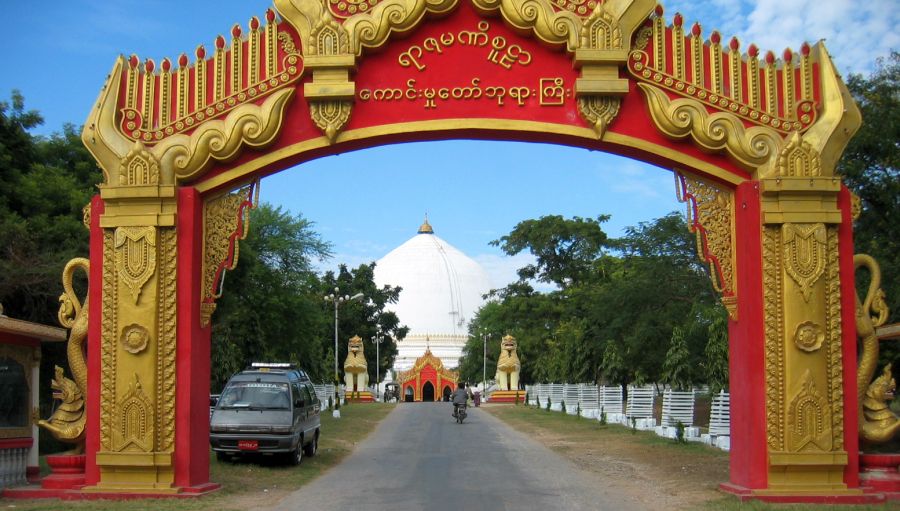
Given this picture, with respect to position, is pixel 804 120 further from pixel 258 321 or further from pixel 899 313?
pixel 258 321

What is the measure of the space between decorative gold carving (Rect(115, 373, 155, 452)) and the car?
4357 mm

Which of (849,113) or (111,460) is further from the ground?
(849,113)

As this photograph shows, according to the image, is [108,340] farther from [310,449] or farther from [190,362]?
[310,449]

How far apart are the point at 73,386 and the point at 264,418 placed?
15.5ft

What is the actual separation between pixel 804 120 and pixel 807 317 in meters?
2.55

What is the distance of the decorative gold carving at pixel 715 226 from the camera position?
12703mm

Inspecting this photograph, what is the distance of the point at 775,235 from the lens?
1234 cm

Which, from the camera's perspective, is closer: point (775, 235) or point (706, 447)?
point (775, 235)

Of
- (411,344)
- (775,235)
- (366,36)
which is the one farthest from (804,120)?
(411,344)

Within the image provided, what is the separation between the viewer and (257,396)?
17938 millimetres

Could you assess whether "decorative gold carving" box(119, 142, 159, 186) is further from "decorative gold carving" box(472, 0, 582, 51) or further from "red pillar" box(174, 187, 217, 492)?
"decorative gold carving" box(472, 0, 582, 51)

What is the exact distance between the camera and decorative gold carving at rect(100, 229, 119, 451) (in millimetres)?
12438

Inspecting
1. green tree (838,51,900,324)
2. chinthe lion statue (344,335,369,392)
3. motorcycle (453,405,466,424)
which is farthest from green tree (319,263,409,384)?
green tree (838,51,900,324)

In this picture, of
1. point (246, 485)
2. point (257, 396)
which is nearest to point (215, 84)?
point (246, 485)
